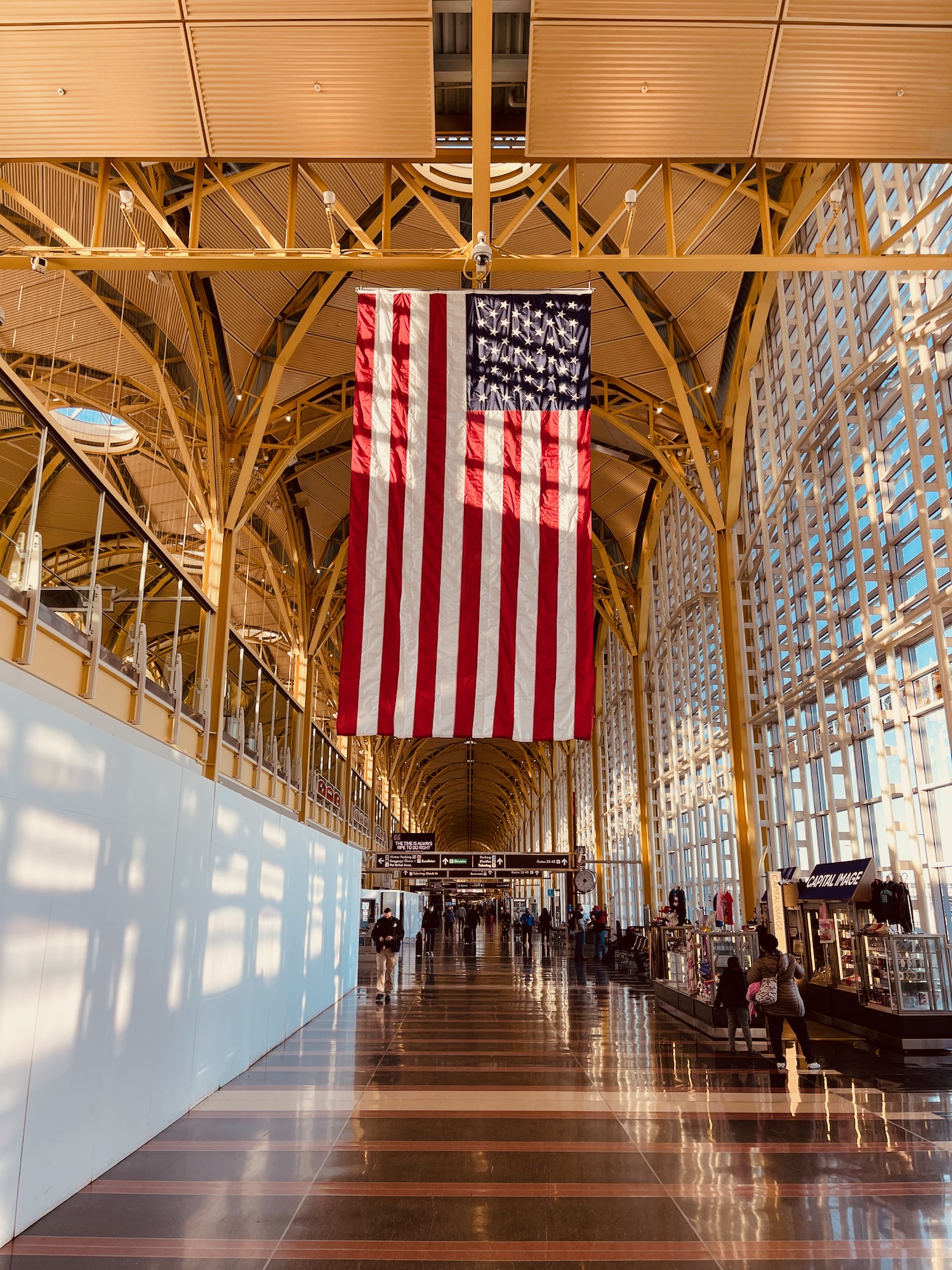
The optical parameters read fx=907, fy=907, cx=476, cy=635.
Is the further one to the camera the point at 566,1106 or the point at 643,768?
the point at 643,768

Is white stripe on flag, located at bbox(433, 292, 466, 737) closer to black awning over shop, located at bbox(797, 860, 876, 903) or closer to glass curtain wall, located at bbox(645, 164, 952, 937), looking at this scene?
glass curtain wall, located at bbox(645, 164, 952, 937)

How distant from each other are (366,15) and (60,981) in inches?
329

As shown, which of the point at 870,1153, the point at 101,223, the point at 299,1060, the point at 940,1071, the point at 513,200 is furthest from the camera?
the point at 513,200

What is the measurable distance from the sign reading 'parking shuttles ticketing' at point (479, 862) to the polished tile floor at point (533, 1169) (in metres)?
25.9

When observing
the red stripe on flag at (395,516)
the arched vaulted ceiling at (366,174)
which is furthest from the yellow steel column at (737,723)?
the red stripe on flag at (395,516)

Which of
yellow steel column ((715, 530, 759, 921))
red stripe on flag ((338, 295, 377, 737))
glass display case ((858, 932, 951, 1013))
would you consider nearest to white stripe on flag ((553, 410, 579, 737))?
red stripe on flag ((338, 295, 377, 737))

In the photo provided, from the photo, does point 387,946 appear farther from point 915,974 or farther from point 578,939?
point 578,939

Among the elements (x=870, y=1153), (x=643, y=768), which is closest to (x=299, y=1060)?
(x=870, y=1153)

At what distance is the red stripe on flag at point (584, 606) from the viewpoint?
799cm

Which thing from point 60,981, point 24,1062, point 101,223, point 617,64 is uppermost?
point 617,64

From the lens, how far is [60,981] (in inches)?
236

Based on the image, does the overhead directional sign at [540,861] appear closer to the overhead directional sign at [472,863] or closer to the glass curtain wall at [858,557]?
the overhead directional sign at [472,863]

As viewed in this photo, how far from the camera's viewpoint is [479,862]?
40406mm

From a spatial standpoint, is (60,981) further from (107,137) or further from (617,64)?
(617,64)
